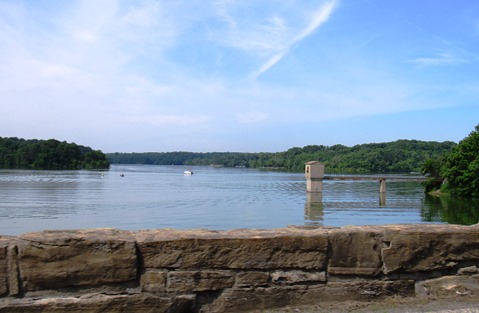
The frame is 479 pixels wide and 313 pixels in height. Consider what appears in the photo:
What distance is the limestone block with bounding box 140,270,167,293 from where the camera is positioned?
356cm

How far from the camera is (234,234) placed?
3822mm

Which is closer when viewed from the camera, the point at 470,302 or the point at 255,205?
the point at 470,302

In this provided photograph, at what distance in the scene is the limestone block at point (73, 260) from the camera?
3.43 m

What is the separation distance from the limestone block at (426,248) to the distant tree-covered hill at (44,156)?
16182 cm

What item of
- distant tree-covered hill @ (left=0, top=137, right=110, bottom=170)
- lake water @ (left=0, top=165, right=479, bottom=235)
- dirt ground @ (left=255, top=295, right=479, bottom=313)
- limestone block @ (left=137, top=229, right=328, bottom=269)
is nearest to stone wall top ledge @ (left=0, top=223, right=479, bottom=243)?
limestone block @ (left=137, top=229, right=328, bottom=269)

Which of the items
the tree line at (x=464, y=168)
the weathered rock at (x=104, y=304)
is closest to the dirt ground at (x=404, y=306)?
the weathered rock at (x=104, y=304)

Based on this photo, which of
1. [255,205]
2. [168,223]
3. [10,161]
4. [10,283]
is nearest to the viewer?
[10,283]

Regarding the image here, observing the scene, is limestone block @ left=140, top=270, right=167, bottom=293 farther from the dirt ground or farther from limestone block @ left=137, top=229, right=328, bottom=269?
the dirt ground

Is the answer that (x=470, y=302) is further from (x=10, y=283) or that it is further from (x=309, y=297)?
(x=10, y=283)

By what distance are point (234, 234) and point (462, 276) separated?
1980 mm

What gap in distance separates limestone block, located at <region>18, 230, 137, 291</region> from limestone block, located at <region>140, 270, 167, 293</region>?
9cm

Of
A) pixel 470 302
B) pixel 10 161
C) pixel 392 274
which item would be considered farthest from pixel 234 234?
pixel 10 161

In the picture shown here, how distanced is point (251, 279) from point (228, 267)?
0.21 meters

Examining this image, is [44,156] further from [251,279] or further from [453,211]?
[251,279]
